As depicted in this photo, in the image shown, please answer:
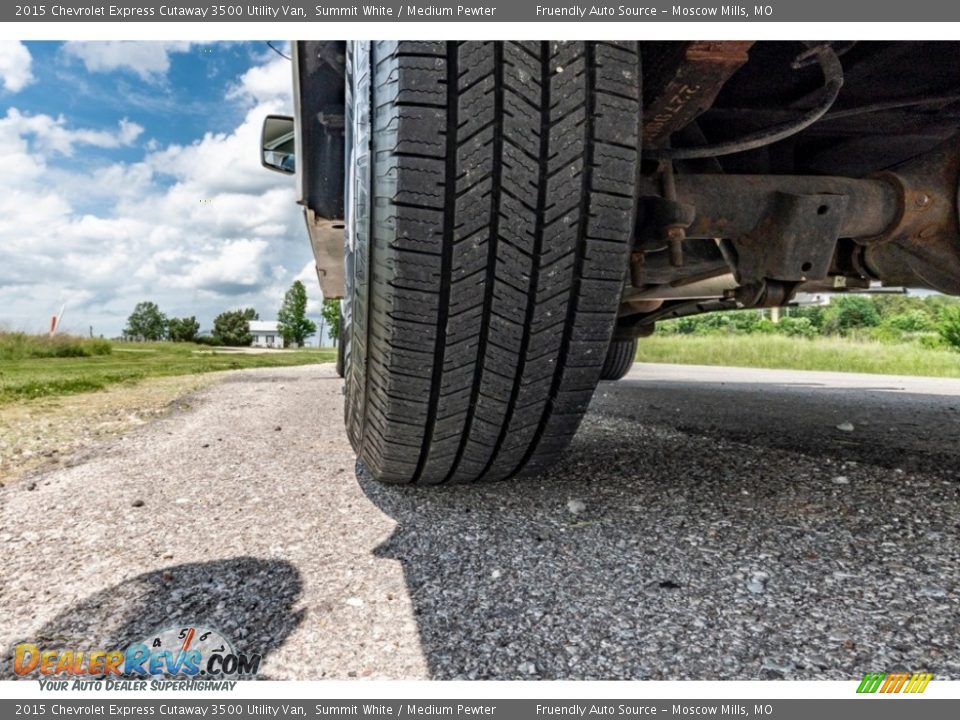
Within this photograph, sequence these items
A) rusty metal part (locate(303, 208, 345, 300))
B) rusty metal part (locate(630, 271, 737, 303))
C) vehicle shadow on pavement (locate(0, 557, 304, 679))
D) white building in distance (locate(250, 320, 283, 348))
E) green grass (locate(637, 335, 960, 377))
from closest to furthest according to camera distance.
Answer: vehicle shadow on pavement (locate(0, 557, 304, 679))
rusty metal part (locate(303, 208, 345, 300))
rusty metal part (locate(630, 271, 737, 303))
green grass (locate(637, 335, 960, 377))
white building in distance (locate(250, 320, 283, 348))

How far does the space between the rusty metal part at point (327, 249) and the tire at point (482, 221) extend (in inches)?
28.4

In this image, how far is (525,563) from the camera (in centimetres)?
118

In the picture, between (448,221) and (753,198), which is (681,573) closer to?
(448,221)

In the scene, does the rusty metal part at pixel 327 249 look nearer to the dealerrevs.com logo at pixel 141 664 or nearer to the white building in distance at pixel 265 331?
the dealerrevs.com logo at pixel 141 664

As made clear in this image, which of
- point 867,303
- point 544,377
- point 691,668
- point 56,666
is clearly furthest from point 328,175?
point 867,303

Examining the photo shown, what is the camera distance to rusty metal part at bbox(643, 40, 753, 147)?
1.08 m

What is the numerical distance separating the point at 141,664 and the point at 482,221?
2.95 feet

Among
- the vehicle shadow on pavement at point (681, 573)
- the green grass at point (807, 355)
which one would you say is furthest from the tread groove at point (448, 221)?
the green grass at point (807, 355)

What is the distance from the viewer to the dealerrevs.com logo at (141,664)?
0.87 m

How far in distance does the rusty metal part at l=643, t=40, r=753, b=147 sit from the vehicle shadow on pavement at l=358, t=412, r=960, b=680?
88 centimetres

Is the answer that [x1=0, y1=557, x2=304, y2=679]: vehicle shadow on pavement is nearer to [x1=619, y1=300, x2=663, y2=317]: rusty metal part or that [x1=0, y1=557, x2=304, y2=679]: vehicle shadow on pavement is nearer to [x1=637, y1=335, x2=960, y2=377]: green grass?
[x1=619, y1=300, x2=663, y2=317]: rusty metal part

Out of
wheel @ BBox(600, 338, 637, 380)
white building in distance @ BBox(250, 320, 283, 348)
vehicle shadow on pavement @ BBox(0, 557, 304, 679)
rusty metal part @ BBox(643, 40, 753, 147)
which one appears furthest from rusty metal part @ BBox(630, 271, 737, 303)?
white building in distance @ BBox(250, 320, 283, 348)

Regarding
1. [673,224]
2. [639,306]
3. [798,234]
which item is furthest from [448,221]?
[639,306]

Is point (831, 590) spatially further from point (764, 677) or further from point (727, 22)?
point (727, 22)
